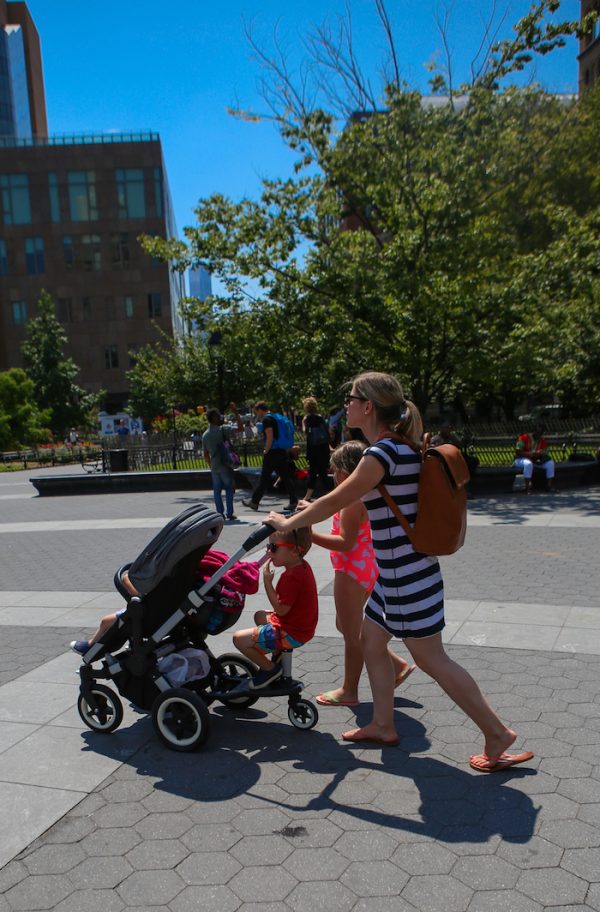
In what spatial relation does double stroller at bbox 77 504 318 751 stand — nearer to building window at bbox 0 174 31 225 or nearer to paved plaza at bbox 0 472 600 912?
paved plaza at bbox 0 472 600 912

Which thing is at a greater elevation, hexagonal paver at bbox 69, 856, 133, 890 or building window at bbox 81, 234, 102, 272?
building window at bbox 81, 234, 102, 272

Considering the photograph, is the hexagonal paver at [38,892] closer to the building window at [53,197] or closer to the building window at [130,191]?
the building window at [130,191]

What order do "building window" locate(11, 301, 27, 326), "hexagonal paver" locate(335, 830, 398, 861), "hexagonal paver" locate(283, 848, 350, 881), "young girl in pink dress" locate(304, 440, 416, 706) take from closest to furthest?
"hexagonal paver" locate(283, 848, 350, 881)
"hexagonal paver" locate(335, 830, 398, 861)
"young girl in pink dress" locate(304, 440, 416, 706)
"building window" locate(11, 301, 27, 326)

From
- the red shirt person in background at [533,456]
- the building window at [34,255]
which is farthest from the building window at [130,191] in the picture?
the red shirt person in background at [533,456]

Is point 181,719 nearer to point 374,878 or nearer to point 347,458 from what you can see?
point 374,878

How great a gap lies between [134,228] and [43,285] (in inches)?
375

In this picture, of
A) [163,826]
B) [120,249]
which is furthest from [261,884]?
[120,249]

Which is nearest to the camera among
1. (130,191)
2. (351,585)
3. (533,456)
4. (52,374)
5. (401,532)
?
(401,532)

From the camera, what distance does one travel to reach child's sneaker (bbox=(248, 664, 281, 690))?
383 centimetres

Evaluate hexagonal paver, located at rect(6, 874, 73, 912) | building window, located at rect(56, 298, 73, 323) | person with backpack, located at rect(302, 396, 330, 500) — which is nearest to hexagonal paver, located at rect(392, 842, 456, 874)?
hexagonal paver, located at rect(6, 874, 73, 912)

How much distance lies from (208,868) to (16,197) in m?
69.5

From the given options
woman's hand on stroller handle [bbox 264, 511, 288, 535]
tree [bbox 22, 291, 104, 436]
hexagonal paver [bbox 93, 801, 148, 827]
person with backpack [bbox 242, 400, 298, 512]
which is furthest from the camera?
tree [bbox 22, 291, 104, 436]

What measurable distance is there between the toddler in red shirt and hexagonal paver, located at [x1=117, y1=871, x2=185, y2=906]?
1.20 meters

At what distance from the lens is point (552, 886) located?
2.58 m
